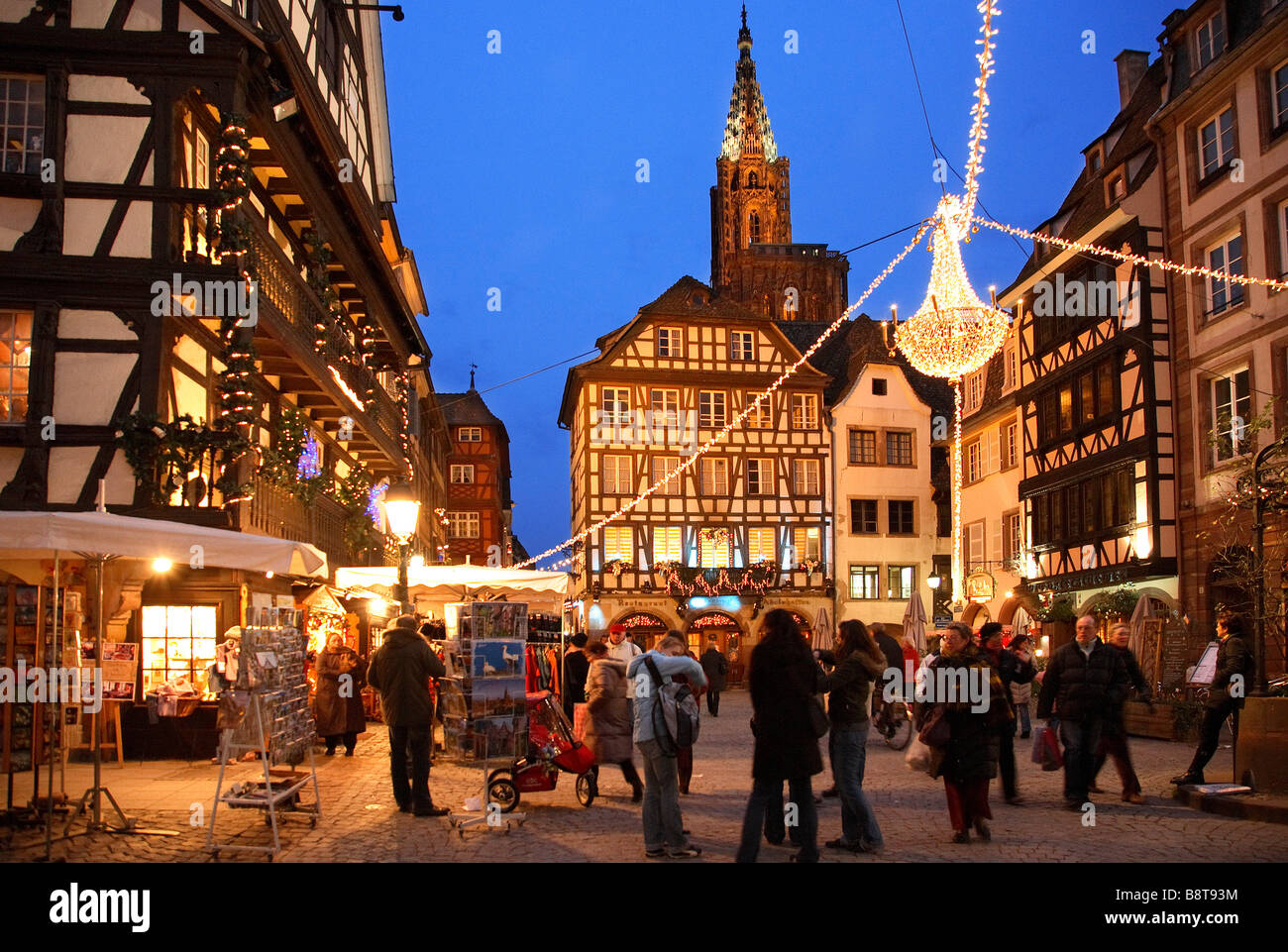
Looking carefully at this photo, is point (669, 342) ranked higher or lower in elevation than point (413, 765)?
higher

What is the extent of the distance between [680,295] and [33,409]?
110ft

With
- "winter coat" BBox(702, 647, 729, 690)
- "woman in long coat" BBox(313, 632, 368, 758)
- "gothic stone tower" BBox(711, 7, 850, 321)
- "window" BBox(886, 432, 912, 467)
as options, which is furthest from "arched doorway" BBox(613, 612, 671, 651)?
"gothic stone tower" BBox(711, 7, 850, 321)

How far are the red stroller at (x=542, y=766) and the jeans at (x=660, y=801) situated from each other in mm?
2750

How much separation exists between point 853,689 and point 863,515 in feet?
123

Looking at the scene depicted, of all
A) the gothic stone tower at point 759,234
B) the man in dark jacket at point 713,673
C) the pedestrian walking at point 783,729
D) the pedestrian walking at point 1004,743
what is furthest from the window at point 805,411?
the gothic stone tower at point 759,234

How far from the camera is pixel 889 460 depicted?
46.8 meters

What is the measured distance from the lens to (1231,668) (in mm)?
11250

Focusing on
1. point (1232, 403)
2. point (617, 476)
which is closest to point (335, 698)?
point (1232, 403)

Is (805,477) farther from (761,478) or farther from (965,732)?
(965,732)

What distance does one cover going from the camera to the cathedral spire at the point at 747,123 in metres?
116

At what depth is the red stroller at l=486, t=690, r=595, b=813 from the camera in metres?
11.5

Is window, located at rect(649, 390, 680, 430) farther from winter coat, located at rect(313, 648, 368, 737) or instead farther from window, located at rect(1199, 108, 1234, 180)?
winter coat, located at rect(313, 648, 368, 737)
